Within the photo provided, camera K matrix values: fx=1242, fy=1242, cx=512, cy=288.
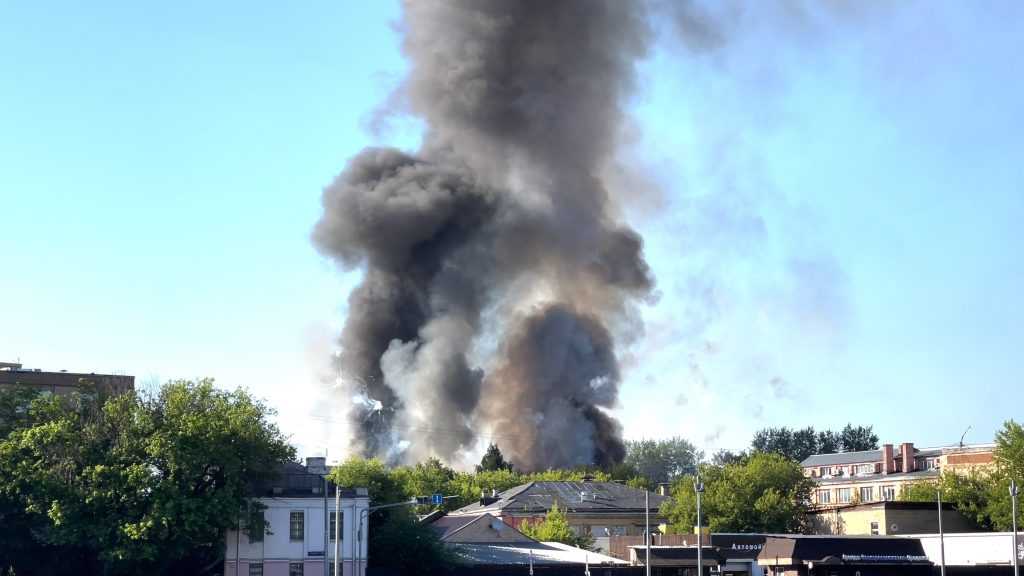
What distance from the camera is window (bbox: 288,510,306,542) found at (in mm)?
58156

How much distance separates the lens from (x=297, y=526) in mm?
58375

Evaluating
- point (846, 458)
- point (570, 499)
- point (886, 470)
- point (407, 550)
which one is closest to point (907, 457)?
point (886, 470)

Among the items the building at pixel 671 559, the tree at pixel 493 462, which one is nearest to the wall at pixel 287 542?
the building at pixel 671 559

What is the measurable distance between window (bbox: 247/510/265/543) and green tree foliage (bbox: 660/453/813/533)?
1428 inches

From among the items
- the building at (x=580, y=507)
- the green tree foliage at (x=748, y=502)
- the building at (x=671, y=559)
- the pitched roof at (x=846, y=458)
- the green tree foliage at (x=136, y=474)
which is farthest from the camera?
the pitched roof at (x=846, y=458)

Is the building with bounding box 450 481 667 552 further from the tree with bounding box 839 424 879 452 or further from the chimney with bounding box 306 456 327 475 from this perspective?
the tree with bounding box 839 424 879 452

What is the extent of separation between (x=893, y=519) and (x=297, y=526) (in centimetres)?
Answer: 4322

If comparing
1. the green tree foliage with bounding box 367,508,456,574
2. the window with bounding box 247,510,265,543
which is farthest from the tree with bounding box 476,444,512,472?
the window with bounding box 247,510,265,543

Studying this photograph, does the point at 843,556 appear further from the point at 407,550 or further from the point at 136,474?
the point at 136,474

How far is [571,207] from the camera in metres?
130

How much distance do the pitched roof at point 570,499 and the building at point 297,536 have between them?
85.0ft

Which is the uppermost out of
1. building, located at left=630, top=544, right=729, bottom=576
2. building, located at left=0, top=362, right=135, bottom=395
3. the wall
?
building, located at left=0, top=362, right=135, bottom=395

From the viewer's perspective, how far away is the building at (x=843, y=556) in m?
68.1

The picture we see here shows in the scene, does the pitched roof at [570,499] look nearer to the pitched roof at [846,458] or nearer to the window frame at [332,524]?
the window frame at [332,524]
